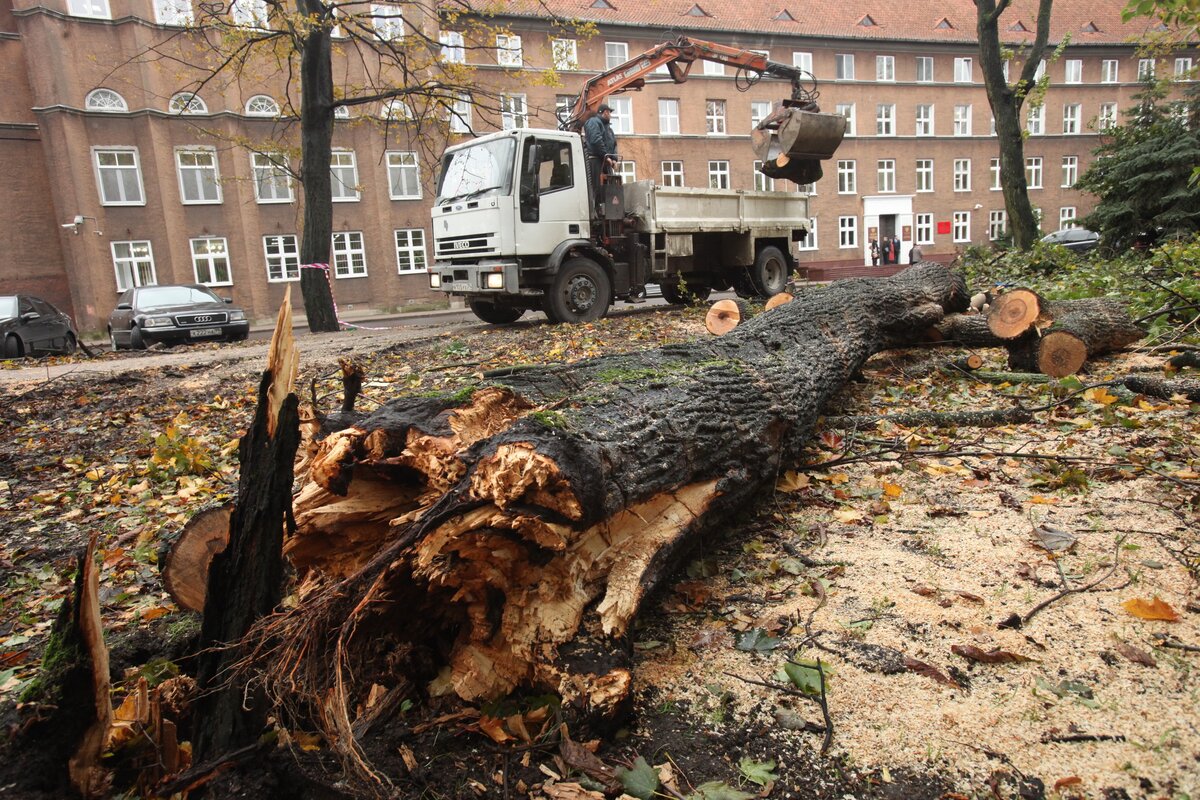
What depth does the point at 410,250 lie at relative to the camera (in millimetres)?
30328

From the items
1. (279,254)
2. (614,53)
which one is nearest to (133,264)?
(279,254)

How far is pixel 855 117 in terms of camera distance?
38.2 meters

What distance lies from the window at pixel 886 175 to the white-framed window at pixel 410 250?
24.9 m

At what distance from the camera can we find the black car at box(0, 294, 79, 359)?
1302cm

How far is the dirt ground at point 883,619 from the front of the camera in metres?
1.83

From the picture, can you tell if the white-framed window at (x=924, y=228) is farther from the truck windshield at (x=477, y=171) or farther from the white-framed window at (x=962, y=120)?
the truck windshield at (x=477, y=171)

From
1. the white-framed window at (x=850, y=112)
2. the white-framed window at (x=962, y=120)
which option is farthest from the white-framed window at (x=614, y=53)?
the white-framed window at (x=962, y=120)

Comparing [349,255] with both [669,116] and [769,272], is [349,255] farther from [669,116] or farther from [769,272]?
[769,272]

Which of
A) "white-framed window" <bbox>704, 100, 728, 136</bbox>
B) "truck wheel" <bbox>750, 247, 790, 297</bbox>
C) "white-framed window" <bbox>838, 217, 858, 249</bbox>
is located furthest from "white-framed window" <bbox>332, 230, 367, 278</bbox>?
"white-framed window" <bbox>838, 217, 858, 249</bbox>

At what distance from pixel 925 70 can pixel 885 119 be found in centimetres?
371

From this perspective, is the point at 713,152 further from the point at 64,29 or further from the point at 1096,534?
the point at 1096,534

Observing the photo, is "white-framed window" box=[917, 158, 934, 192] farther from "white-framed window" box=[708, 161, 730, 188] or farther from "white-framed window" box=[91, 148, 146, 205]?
"white-framed window" box=[91, 148, 146, 205]

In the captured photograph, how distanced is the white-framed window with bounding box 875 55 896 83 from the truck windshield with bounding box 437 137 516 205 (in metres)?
35.2

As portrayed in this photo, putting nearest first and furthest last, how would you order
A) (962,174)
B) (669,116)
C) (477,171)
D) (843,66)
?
(477,171) < (669,116) < (843,66) < (962,174)
